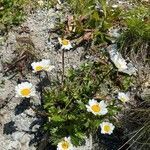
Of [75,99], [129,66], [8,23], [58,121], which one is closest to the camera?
[58,121]

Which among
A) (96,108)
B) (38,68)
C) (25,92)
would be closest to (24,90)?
(25,92)

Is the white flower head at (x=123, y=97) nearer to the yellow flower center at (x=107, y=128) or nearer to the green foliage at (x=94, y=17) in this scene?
the yellow flower center at (x=107, y=128)

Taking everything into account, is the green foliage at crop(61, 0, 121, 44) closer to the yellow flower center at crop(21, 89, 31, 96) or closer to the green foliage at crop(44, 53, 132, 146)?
the green foliage at crop(44, 53, 132, 146)

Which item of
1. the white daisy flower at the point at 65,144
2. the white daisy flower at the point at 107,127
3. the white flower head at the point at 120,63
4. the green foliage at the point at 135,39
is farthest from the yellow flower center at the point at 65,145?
the green foliage at the point at 135,39

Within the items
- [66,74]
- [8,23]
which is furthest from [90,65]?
[8,23]

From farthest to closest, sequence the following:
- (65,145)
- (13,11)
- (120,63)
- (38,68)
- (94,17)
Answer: (13,11), (94,17), (120,63), (38,68), (65,145)

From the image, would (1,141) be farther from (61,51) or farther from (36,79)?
(61,51)

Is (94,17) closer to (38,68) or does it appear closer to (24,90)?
(38,68)
